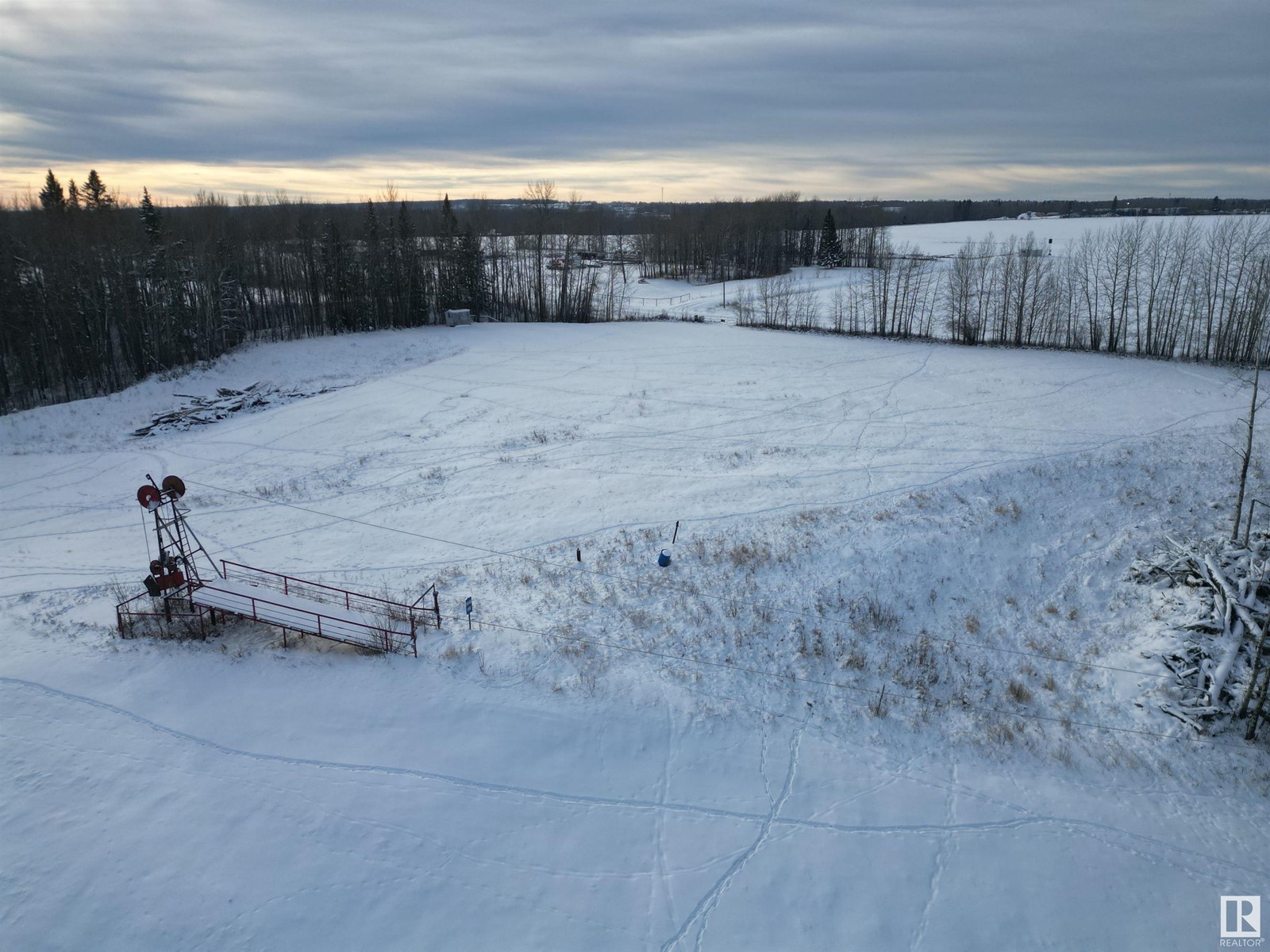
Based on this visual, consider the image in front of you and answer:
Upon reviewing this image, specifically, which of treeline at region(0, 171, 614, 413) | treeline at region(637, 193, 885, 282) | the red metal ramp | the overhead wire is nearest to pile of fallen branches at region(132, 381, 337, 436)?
treeline at region(0, 171, 614, 413)

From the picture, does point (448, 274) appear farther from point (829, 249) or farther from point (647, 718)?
point (647, 718)

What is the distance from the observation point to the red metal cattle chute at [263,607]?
17141mm

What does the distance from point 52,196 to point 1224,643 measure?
312 ft

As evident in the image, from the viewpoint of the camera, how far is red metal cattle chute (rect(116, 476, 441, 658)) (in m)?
17.1

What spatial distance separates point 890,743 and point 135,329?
177 feet

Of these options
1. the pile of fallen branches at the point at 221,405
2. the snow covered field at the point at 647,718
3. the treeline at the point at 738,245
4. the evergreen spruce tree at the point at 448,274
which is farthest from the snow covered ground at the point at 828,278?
the snow covered field at the point at 647,718

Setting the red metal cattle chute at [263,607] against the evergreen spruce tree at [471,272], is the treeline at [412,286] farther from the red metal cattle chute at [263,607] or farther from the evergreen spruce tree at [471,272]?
the red metal cattle chute at [263,607]

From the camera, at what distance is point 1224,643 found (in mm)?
16438

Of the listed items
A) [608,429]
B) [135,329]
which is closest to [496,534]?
[608,429]

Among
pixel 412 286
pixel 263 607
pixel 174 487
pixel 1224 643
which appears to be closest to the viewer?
pixel 1224 643

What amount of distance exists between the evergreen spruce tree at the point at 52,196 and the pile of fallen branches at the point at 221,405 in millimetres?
37530

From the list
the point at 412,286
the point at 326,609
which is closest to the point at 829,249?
the point at 412,286

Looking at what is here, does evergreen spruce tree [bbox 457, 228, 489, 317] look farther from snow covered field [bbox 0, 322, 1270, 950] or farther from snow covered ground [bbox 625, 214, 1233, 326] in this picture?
snow covered field [bbox 0, 322, 1270, 950]

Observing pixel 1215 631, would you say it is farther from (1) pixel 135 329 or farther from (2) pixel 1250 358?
(1) pixel 135 329
